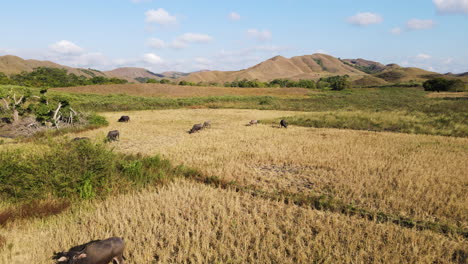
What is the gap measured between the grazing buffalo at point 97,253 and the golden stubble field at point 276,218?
1.29ft

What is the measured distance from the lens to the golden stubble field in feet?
16.4

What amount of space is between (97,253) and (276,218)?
161 inches

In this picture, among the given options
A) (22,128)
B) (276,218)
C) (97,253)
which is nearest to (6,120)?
(22,128)

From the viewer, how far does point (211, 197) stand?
7.55m

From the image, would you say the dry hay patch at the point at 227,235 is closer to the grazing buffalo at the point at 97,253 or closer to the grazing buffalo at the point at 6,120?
the grazing buffalo at the point at 97,253

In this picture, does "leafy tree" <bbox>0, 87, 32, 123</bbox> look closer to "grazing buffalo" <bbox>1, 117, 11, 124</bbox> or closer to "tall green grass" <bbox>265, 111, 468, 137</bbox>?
"grazing buffalo" <bbox>1, 117, 11, 124</bbox>

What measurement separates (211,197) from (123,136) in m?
12.5

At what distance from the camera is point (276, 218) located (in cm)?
656

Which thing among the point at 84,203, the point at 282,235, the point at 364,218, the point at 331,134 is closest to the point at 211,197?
the point at 282,235

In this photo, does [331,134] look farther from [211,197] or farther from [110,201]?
[110,201]

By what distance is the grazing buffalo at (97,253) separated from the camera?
168 inches

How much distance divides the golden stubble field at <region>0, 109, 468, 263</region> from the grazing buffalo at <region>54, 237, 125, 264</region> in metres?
0.39

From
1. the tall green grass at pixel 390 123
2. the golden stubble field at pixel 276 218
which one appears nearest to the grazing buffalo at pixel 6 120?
the golden stubble field at pixel 276 218

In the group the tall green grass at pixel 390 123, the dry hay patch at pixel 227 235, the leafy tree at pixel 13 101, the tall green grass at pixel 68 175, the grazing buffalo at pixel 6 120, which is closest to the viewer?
the dry hay patch at pixel 227 235
